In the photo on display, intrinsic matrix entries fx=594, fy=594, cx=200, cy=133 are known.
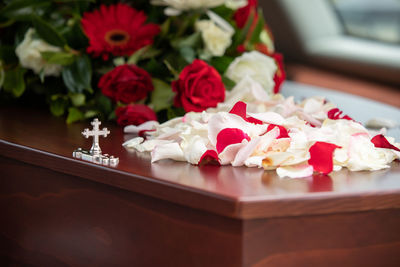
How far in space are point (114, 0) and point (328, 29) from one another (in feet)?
9.45

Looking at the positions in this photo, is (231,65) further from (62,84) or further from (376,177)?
(376,177)

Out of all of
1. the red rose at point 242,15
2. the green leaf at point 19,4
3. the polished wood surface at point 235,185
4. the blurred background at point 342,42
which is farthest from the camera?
the blurred background at point 342,42

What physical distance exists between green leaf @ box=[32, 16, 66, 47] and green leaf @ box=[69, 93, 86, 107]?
0.42ft

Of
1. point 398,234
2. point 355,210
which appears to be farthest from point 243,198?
point 398,234

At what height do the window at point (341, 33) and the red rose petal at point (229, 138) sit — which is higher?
the window at point (341, 33)

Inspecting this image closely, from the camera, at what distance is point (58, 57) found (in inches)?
56.5

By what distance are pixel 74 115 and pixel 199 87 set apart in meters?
0.33

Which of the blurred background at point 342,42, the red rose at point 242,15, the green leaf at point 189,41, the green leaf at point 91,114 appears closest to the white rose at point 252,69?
the green leaf at point 189,41

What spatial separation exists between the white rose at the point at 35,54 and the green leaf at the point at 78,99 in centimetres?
8

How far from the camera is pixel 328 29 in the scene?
13.8 ft

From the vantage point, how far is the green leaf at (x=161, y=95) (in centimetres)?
138

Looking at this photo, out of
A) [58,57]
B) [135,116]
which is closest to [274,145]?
[135,116]

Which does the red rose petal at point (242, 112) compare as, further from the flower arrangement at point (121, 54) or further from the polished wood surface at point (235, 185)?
the flower arrangement at point (121, 54)

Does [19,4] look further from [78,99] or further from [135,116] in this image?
[135,116]
